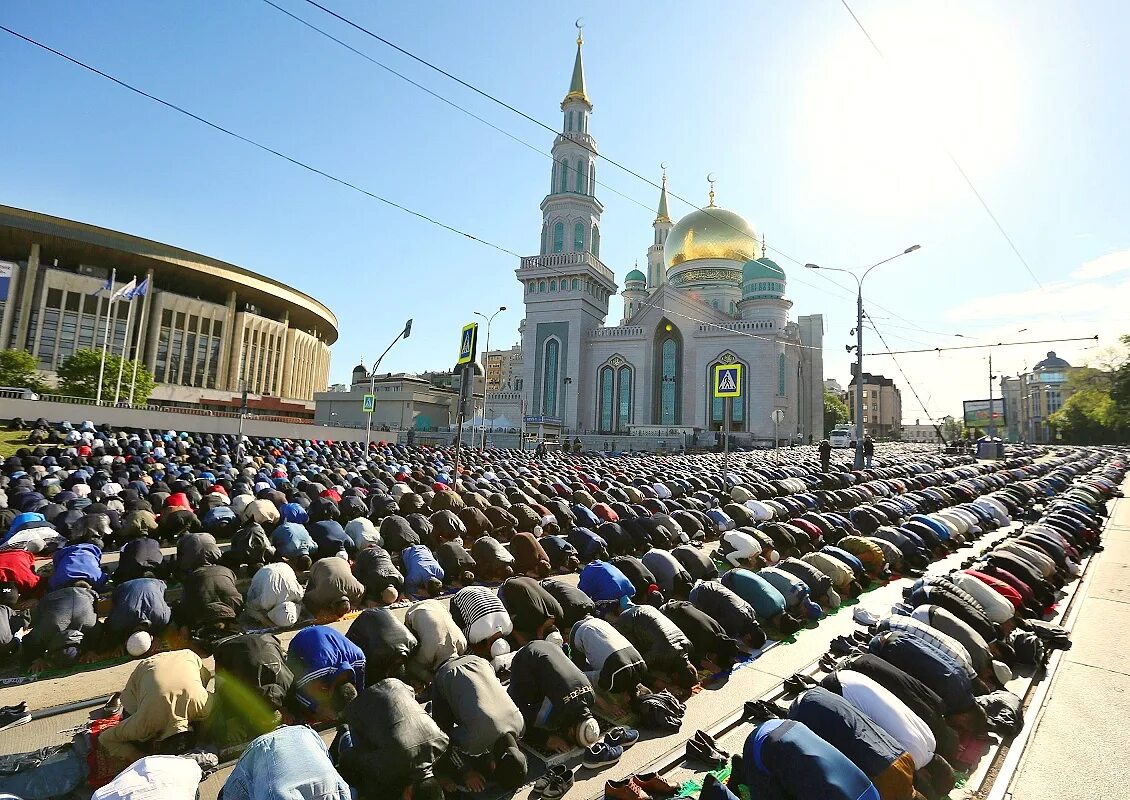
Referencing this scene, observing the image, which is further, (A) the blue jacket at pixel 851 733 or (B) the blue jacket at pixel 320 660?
(B) the blue jacket at pixel 320 660

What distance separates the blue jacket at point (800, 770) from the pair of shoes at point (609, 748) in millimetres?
1420

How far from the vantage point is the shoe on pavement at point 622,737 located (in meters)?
5.63

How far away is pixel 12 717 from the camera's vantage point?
561cm

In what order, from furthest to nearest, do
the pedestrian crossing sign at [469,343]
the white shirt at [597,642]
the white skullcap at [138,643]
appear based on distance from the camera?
the pedestrian crossing sign at [469,343] → the white skullcap at [138,643] → the white shirt at [597,642]

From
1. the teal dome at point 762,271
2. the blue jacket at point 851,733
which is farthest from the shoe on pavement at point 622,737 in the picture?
the teal dome at point 762,271

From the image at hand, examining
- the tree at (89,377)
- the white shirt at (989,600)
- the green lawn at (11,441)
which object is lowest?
the white shirt at (989,600)

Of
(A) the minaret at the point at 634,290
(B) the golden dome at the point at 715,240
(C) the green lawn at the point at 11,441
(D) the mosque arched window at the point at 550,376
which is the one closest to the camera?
(C) the green lawn at the point at 11,441

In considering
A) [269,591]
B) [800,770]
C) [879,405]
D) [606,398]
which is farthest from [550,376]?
[879,405]

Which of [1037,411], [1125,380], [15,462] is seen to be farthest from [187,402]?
[1037,411]

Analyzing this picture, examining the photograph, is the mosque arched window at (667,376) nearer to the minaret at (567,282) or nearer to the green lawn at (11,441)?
the minaret at (567,282)

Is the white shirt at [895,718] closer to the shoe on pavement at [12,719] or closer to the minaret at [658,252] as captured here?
the shoe on pavement at [12,719]

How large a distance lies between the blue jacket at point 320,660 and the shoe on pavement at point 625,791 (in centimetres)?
267

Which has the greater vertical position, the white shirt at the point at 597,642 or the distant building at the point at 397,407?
the distant building at the point at 397,407

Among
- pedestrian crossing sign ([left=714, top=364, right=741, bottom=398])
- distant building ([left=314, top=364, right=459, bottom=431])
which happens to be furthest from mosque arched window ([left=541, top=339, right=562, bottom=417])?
pedestrian crossing sign ([left=714, top=364, right=741, bottom=398])
